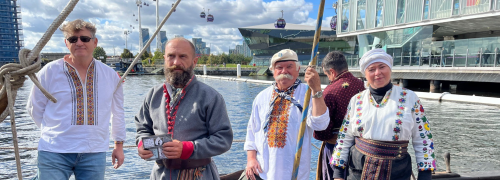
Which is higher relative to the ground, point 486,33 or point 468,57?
point 486,33

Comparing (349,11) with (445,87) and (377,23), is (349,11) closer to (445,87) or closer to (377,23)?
(377,23)

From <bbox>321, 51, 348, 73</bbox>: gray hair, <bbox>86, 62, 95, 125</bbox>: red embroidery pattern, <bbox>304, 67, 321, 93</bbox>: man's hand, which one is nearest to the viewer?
<bbox>304, 67, 321, 93</bbox>: man's hand

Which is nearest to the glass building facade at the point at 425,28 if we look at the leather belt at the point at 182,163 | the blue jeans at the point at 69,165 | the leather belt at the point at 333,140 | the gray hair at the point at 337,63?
the gray hair at the point at 337,63

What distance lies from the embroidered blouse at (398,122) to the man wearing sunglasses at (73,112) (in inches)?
58.8

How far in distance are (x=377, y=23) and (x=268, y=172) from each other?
20.9 meters

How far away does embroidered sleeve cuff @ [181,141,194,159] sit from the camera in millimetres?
1479

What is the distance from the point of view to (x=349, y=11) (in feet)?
74.3

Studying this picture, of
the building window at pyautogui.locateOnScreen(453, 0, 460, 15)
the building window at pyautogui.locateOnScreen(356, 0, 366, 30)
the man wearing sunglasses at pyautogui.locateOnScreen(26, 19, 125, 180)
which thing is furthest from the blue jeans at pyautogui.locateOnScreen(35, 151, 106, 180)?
the building window at pyautogui.locateOnScreen(356, 0, 366, 30)

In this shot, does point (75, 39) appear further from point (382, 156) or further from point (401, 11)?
point (401, 11)

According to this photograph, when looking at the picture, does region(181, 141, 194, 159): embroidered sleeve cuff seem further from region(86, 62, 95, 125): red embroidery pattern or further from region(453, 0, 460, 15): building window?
region(453, 0, 460, 15): building window

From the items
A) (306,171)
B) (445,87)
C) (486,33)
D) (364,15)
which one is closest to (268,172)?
(306,171)

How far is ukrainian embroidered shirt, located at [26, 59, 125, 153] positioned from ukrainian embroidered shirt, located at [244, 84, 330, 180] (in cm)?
92

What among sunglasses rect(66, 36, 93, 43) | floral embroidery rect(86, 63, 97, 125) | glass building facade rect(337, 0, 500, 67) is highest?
glass building facade rect(337, 0, 500, 67)

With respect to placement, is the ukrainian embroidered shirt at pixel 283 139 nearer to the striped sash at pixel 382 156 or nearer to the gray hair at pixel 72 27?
the striped sash at pixel 382 156
